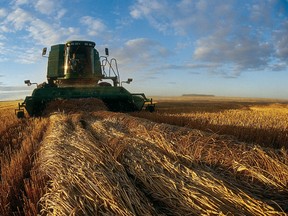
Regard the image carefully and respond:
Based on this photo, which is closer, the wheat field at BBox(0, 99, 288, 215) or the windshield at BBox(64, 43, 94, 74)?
the wheat field at BBox(0, 99, 288, 215)

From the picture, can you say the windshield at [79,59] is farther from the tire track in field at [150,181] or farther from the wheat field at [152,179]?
the tire track in field at [150,181]

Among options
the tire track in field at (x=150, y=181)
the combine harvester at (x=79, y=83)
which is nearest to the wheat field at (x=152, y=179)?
the tire track in field at (x=150, y=181)

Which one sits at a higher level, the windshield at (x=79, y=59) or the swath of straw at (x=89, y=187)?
the windshield at (x=79, y=59)

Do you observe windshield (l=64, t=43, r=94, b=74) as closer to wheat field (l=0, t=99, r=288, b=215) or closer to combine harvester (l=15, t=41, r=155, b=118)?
combine harvester (l=15, t=41, r=155, b=118)

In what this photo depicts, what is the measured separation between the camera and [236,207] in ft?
9.47

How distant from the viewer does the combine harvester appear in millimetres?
14070

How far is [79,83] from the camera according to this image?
16.2 meters

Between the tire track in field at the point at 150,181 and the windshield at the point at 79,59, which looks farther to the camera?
the windshield at the point at 79,59

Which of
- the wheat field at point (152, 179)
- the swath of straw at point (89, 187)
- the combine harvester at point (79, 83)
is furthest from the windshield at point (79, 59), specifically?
the swath of straw at point (89, 187)

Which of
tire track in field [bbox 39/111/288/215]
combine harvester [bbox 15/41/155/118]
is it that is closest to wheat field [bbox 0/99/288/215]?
tire track in field [bbox 39/111/288/215]

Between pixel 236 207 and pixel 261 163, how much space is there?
120 centimetres

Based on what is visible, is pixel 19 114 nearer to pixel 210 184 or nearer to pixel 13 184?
pixel 13 184

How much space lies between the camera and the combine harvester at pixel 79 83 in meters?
14.1

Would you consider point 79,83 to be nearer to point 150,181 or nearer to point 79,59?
point 79,59
